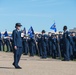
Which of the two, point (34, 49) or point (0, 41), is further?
point (0, 41)

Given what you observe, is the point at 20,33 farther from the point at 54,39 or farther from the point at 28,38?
the point at 28,38

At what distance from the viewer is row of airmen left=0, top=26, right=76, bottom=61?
20969 millimetres

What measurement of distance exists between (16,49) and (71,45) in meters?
6.92

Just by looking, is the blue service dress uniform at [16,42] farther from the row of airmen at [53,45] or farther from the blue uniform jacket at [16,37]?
the row of airmen at [53,45]

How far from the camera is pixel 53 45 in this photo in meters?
25.2

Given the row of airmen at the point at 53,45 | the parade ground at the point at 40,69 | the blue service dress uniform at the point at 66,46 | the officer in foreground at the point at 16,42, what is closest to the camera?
the parade ground at the point at 40,69

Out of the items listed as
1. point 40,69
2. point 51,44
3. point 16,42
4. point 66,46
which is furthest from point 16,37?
point 51,44

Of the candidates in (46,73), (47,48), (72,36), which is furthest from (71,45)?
(46,73)

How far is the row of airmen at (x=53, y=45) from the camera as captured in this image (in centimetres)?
2097

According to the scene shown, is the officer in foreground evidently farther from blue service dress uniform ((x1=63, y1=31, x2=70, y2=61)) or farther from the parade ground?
blue service dress uniform ((x1=63, y1=31, x2=70, y2=61))

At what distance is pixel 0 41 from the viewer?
39625mm

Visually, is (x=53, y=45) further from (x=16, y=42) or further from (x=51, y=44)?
(x=16, y=42)

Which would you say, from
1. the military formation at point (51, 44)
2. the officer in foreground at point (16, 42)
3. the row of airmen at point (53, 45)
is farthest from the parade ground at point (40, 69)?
the row of airmen at point (53, 45)

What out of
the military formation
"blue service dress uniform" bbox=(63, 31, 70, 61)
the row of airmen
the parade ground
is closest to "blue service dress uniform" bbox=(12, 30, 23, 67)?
the military formation
